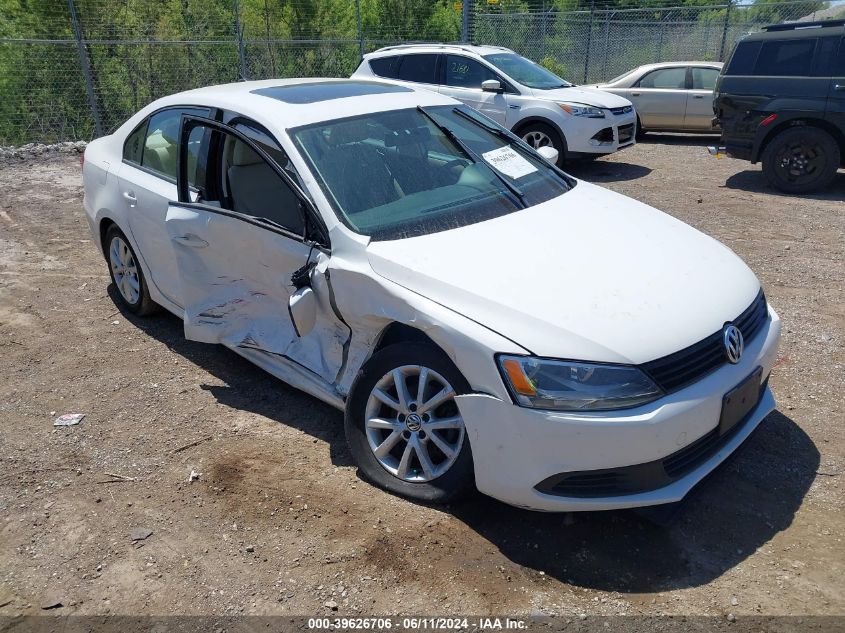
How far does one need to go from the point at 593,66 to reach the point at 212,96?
16.8 metres

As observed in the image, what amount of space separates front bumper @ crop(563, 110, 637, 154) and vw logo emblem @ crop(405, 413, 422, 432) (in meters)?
7.85

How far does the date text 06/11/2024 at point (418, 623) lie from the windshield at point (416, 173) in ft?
5.44

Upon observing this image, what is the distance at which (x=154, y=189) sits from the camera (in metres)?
4.67

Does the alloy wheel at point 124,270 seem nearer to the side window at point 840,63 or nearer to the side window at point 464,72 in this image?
the side window at point 464,72

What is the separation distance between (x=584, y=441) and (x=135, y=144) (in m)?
3.94

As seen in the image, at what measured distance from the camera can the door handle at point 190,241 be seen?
4.12 meters

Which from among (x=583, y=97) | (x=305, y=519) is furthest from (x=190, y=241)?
(x=583, y=97)

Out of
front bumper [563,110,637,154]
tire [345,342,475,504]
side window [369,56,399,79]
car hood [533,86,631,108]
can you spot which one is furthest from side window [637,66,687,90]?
tire [345,342,475,504]

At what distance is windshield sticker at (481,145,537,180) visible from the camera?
413cm

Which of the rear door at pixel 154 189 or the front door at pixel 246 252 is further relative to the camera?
the rear door at pixel 154 189

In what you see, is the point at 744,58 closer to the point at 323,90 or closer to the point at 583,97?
the point at 583,97

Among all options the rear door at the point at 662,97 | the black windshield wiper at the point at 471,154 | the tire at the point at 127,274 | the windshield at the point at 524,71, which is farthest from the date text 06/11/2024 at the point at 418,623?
the rear door at the point at 662,97

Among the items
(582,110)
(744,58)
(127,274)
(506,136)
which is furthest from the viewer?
(582,110)

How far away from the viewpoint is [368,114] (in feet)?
13.3
